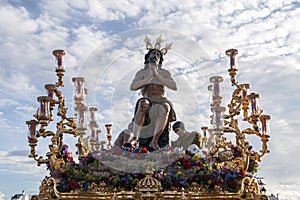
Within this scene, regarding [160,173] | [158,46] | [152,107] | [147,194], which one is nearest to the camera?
[147,194]

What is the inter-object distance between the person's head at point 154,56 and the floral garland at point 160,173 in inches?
125

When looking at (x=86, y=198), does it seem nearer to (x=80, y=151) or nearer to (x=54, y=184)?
(x=54, y=184)

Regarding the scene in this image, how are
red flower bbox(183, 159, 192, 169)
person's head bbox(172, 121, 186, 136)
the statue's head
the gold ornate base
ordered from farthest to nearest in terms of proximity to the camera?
1. the statue's head
2. person's head bbox(172, 121, 186, 136)
3. red flower bbox(183, 159, 192, 169)
4. the gold ornate base

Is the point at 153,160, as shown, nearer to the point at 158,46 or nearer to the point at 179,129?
the point at 179,129

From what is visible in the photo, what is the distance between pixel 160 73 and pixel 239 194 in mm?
4403

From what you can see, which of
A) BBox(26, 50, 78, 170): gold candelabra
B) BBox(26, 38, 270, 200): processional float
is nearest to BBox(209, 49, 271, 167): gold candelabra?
BBox(26, 38, 270, 200): processional float

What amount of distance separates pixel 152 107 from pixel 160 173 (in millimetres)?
2794

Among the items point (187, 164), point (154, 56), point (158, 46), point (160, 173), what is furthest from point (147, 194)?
point (158, 46)

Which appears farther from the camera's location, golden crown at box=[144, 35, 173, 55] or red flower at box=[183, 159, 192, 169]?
golden crown at box=[144, 35, 173, 55]

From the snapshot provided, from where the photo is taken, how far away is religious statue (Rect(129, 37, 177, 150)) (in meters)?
12.0

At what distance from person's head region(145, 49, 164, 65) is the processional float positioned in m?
0.40

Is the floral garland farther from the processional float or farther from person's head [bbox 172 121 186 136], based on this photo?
person's head [bbox 172 121 186 136]

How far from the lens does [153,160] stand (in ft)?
33.9

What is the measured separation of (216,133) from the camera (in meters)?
11.6
